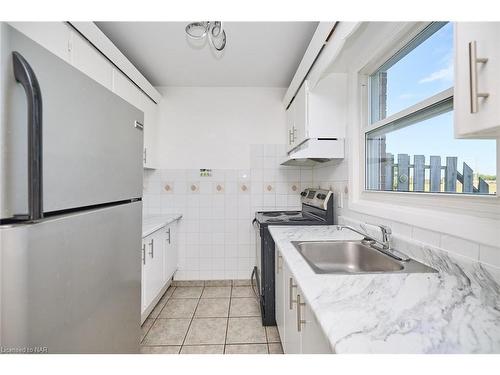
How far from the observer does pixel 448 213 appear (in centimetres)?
104

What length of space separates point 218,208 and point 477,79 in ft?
8.54

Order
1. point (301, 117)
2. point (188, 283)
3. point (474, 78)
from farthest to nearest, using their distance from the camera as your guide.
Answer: point (188, 283), point (301, 117), point (474, 78)

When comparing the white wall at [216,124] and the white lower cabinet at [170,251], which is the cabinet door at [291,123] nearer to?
the white wall at [216,124]

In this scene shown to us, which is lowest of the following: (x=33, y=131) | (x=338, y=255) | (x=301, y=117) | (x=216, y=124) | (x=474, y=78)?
(x=338, y=255)

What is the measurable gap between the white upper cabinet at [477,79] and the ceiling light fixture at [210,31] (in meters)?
1.46

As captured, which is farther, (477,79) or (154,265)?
(154,265)

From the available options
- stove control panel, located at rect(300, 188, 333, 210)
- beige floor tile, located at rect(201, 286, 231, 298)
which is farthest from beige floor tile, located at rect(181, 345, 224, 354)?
stove control panel, located at rect(300, 188, 333, 210)

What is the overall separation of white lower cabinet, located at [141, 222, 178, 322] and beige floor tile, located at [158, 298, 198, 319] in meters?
0.13

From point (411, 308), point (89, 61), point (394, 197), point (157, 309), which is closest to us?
point (411, 308)

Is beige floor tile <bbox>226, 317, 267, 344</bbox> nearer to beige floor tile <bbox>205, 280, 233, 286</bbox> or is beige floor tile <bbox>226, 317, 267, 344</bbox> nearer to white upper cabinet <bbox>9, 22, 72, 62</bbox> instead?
beige floor tile <bbox>205, 280, 233, 286</bbox>

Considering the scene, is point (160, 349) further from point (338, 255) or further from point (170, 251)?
point (338, 255)

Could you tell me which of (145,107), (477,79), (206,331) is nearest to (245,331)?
(206,331)

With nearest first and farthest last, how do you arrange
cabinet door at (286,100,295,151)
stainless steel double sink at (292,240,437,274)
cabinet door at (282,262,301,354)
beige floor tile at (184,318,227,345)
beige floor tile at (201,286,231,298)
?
cabinet door at (282,262,301,354) → stainless steel double sink at (292,240,437,274) → beige floor tile at (184,318,227,345) → cabinet door at (286,100,295,151) → beige floor tile at (201,286,231,298)

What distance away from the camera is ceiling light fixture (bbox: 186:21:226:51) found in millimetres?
1688
